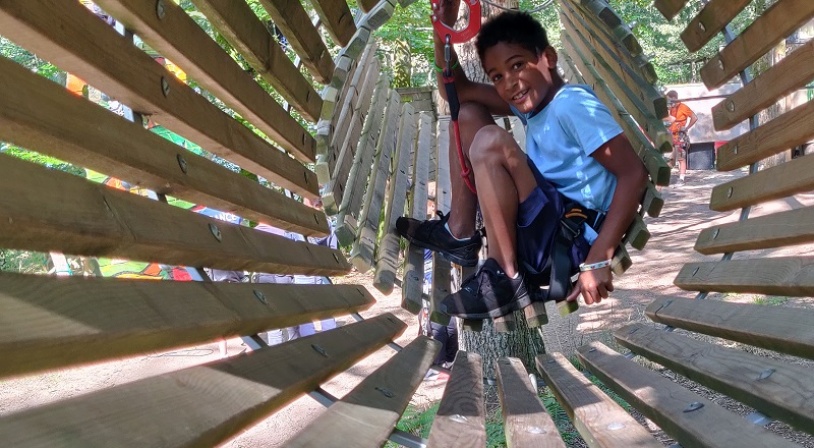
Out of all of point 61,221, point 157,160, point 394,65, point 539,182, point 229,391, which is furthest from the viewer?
point 394,65

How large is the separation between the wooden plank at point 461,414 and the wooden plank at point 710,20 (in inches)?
72.5

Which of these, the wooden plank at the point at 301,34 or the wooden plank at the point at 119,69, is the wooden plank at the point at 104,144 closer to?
the wooden plank at the point at 119,69

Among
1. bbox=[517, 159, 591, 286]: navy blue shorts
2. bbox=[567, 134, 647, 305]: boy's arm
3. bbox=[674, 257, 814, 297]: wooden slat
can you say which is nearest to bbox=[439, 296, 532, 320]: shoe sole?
bbox=[517, 159, 591, 286]: navy blue shorts

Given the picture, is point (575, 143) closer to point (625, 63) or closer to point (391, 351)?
point (625, 63)

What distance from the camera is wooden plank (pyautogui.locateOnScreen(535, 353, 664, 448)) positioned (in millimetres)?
2254

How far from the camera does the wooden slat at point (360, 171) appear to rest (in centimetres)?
348

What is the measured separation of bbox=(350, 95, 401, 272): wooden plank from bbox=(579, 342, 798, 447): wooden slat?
3.17 ft

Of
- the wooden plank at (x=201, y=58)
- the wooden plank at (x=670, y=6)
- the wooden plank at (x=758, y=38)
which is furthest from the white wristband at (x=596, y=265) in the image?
the wooden plank at (x=670, y=6)

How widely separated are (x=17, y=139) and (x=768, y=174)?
2.91 meters

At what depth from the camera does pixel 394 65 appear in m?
13.1

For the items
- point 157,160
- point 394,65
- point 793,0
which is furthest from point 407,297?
point 394,65

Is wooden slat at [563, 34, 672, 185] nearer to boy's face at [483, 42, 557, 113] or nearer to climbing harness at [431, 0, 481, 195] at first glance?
boy's face at [483, 42, 557, 113]

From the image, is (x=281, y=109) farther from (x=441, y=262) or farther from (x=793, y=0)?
(x=793, y=0)

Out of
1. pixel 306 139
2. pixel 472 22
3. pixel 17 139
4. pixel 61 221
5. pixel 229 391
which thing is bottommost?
pixel 229 391
